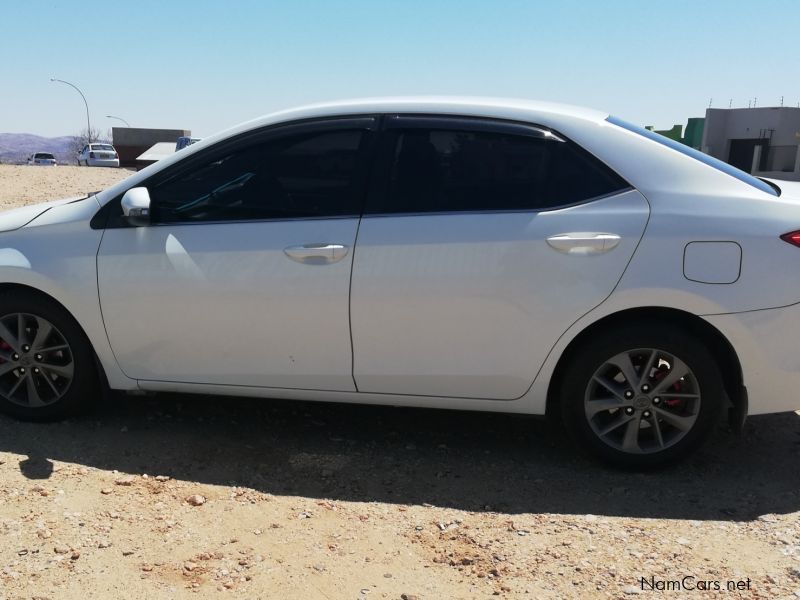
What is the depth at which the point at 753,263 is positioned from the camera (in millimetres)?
3447

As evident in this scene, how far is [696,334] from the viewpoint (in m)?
3.62

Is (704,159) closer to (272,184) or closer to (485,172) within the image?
(485,172)

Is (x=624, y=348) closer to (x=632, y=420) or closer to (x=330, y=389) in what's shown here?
(x=632, y=420)

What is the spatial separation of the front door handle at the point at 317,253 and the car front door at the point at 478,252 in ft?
0.32

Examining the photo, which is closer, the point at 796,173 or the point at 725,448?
the point at 725,448

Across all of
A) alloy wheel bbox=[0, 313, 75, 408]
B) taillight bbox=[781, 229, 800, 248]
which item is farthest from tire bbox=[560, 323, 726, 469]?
alloy wheel bbox=[0, 313, 75, 408]

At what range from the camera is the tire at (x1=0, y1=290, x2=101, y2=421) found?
13.4 ft

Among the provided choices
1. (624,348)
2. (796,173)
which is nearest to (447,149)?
(624,348)

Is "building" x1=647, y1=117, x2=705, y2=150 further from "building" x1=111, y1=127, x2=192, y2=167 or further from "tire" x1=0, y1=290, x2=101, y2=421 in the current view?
"tire" x1=0, y1=290, x2=101, y2=421

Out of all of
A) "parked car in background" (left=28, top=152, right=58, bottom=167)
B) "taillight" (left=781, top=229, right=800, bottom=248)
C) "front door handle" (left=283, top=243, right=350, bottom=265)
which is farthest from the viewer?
"parked car in background" (left=28, top=152, right=58, bottom=167)

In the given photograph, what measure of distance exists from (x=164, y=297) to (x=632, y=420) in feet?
7.95

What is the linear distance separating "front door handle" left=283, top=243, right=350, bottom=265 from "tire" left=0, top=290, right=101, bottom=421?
4.33ft

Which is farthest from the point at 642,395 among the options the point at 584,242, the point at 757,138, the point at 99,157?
the point at 757,138

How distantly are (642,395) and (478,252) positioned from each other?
105cm
